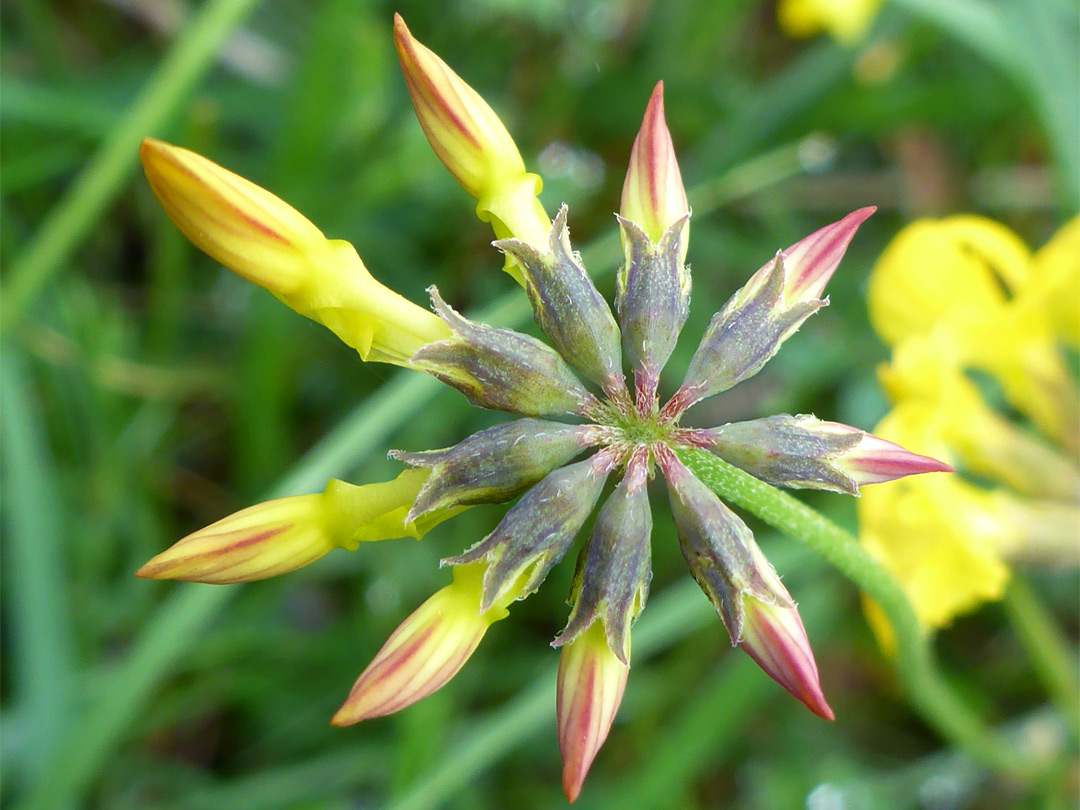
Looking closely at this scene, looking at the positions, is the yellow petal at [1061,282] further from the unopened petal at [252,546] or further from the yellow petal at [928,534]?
the unopened petal at [252,546]

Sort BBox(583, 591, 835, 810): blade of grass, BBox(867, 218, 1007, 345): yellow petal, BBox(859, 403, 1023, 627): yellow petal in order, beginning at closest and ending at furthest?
BBox(859, 403, 1023, 627): yellow petal < BBox(867, 218, 1007, 345): yellow petal < BBox(583, 591, 835, 810): blade of grass

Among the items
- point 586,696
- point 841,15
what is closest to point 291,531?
point 586,696

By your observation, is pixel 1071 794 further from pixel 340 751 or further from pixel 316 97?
pixel 316 97

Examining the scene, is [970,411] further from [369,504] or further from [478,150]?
[369,504]

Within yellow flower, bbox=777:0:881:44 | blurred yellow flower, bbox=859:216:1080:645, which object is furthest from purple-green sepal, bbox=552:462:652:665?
yellow flower, bbox=777:0:881:44

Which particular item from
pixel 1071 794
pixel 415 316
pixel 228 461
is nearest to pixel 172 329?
pixel 228 461

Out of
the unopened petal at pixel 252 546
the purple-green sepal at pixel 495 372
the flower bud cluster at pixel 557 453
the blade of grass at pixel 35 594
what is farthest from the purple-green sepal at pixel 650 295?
the blade of grass at pixel 35 594

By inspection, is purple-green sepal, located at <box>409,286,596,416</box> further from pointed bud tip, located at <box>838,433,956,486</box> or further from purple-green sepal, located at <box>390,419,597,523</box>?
pointed bud tip, located at <box>838,433,956,486</box>
